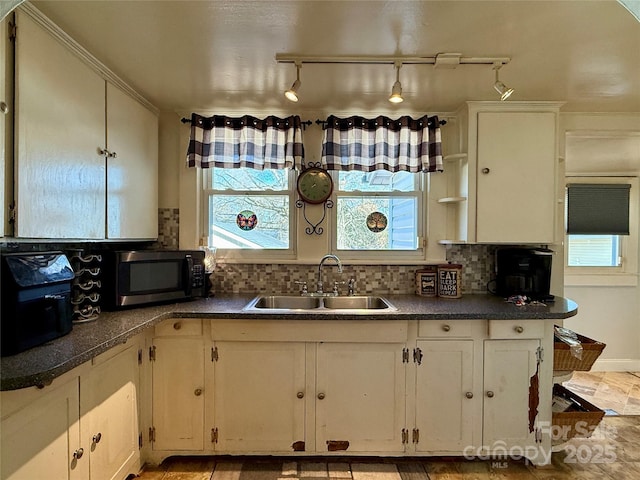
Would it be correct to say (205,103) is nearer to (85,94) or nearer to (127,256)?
(85,94)

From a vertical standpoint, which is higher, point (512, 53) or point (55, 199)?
point (512, 53)

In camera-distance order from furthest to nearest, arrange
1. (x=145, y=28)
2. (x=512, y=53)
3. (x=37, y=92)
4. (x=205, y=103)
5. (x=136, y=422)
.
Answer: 1. (x=205, y=103)
2. (x=136, y=422)
3. (x=512, y=53)
4. (x=145, y=28)
5. (x=37, y=92)

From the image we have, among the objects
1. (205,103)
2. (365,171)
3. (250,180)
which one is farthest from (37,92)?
(365,171)

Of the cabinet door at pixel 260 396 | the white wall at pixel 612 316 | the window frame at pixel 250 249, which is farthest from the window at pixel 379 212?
the white wall at pixel 612 316

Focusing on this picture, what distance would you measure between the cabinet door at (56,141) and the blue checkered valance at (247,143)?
667mm

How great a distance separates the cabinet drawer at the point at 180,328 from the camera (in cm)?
191

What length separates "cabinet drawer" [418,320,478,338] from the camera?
191cm

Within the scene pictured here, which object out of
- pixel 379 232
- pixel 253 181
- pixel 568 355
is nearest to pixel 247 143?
pixel 253 181

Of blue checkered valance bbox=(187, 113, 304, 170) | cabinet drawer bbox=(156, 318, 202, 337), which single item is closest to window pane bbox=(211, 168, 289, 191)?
blue checkered valance bbox=(187, 113, 304, 170)

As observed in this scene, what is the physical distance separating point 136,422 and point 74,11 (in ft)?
6.48

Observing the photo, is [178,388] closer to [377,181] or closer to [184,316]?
[184,316]

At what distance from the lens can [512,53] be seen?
163cm

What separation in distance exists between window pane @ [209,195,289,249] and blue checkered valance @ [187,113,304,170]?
279 millimetres

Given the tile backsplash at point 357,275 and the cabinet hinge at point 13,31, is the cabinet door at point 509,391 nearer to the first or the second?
the tile backsplash at point 357,275
